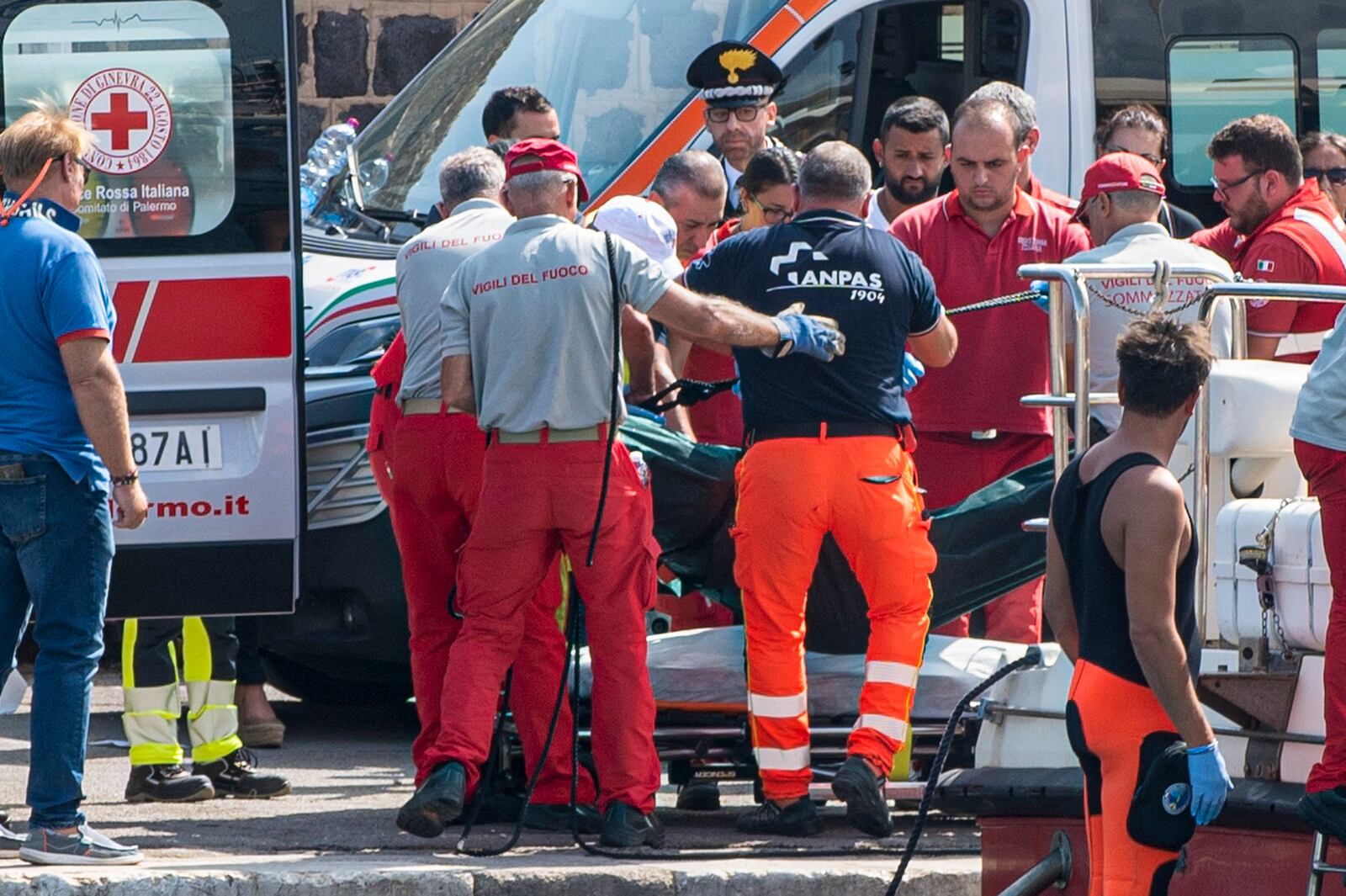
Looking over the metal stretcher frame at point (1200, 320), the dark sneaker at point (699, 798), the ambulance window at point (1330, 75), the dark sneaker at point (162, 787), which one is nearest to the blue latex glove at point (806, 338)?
the metal stretcher frame at point (1200, 320)

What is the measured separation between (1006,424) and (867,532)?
108 centimetres

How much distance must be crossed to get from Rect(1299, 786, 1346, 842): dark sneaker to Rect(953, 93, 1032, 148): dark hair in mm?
3010

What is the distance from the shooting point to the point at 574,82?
8.87 meters

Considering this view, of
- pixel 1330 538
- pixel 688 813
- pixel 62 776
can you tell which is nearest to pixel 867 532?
pixel 688 813

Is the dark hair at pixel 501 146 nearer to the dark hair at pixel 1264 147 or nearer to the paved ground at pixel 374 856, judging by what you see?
the paved ground at pixel 374 856

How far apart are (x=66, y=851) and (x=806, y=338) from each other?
2264 millimetres

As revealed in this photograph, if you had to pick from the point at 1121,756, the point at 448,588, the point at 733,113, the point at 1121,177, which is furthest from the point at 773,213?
the point at 1121,756

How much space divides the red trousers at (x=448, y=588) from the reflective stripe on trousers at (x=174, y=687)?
800 mm

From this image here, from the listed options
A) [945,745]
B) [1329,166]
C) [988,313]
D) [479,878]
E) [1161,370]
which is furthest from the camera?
[1329,166]

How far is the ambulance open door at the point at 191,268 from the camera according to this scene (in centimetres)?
710

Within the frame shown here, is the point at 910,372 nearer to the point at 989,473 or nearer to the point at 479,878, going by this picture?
the point at 989,473

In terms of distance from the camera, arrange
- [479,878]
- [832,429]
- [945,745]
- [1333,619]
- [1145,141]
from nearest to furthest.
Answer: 1. [1333,619]
2. [945,745]
3. [479,878]
4. [832,429]
5. [1145,141]

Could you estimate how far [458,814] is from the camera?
6.29 m

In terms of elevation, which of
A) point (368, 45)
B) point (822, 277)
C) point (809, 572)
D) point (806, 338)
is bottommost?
point (809, 572)
